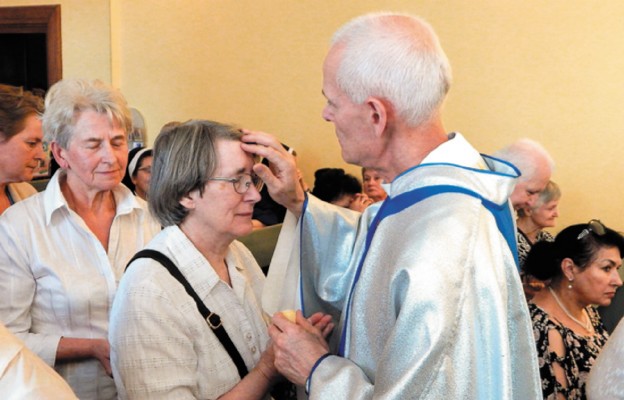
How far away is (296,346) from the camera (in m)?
1.69

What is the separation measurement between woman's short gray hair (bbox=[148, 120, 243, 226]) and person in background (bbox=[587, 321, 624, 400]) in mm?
1032

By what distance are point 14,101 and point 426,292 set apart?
1.90 metres

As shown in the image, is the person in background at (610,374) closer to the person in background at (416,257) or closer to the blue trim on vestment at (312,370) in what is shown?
the person in background at (416,257)

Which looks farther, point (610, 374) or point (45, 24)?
point (45, 24)

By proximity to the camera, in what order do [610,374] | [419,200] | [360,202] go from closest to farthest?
[419,200]
[610,374]
[360,202]

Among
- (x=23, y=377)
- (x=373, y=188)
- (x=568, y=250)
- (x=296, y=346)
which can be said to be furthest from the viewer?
(x=373, y=188)

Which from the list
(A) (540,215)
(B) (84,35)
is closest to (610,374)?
(A) (540,215)

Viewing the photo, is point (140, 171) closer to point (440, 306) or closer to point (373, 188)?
point (373, 188)

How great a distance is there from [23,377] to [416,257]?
2.22 ft

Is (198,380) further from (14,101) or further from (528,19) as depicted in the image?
(528,19)

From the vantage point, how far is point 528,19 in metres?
5.18

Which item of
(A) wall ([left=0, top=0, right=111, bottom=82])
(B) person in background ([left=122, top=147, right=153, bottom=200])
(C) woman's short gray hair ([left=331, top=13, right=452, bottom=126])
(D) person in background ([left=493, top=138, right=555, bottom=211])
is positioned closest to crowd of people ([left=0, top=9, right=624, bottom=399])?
(C) woman's short gray hair ([left=331, top=13, right=452, bottom=126])

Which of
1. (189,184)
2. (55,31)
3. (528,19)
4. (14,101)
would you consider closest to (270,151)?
(189,184)

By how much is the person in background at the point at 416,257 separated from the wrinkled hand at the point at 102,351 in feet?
2.56
